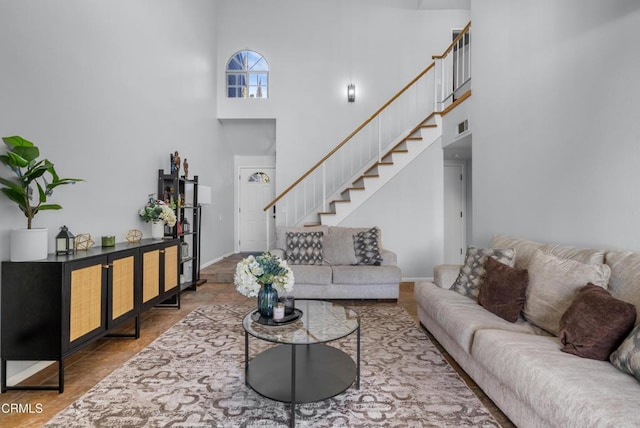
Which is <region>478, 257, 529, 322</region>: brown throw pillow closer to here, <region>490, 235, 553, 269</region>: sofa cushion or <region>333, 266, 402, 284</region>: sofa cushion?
<region>490, 235, 553, 269</region>: sofa cushion

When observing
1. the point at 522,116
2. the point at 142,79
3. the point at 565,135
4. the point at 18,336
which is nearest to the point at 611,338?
the point at 565,135

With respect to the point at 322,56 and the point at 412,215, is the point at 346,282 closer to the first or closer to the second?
the point at 412,215

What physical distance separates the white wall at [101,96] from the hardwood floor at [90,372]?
0.93 meters

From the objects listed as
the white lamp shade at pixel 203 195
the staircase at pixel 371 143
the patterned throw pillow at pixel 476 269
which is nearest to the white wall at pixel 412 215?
the staircase at pixel 371 143

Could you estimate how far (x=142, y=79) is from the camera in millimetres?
3824

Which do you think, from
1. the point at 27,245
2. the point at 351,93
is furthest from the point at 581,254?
the point at 351,93

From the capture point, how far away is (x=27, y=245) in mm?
2127

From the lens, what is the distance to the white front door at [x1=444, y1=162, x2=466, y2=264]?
616 cm

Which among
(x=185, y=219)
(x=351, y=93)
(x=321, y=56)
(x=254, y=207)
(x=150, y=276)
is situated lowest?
(x=150, y=276)

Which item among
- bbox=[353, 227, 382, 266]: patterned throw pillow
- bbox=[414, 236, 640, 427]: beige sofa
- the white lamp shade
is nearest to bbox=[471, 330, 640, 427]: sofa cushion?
bbox=[414, 236, 640, 427]: beige sofa

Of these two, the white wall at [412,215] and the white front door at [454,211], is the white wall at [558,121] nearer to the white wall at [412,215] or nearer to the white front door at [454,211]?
the white wall at [412,215]

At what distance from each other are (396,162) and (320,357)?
3742 mm

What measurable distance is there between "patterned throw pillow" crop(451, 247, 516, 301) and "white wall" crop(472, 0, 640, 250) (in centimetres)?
45

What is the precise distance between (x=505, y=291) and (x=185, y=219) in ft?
13.0
